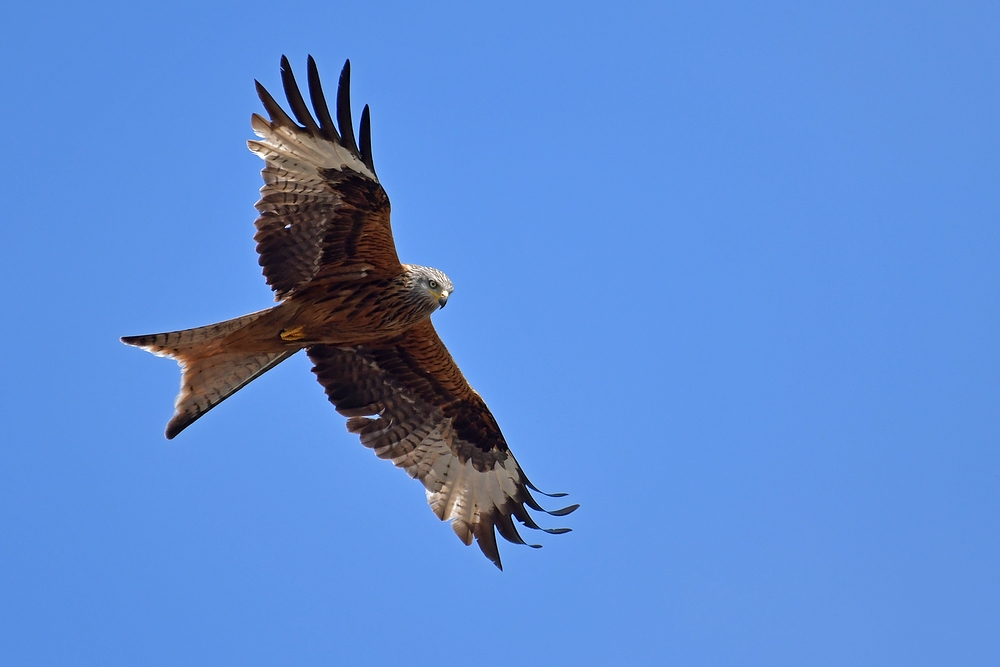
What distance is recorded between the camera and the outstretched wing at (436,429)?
421 inches

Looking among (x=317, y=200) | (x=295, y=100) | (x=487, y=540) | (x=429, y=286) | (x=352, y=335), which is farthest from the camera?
(x=487, y=540)

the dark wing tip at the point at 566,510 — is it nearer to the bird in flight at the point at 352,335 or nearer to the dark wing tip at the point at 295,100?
the bird in flight at the point at 352,335

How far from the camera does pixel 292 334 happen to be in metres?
9.77

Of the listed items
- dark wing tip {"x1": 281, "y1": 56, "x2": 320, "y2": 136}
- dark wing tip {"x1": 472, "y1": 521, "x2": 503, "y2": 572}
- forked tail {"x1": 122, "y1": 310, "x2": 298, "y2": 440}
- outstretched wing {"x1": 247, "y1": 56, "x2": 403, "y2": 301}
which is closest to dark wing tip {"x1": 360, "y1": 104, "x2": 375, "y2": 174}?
outstretched wing {"x1": 247, "y1": 56, "x2": 403, "y2": 301}

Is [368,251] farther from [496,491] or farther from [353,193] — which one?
[496,491]

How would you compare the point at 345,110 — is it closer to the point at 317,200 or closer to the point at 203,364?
the point at 317,200

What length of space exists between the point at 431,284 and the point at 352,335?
962 mm

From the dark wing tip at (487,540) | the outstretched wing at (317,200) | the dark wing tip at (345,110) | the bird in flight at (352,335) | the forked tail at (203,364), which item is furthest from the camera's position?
the dark wing tip at (487,540)

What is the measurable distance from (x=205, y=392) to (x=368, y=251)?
1.93 meters

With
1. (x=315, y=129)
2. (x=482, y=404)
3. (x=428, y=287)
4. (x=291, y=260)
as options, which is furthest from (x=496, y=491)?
(x=315, y=129)

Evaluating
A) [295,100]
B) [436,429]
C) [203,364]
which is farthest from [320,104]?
[436,429]

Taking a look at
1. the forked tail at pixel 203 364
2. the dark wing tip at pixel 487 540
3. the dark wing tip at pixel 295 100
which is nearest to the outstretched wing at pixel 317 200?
the dark wing tip at pixel 295 100

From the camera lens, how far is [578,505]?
10.1 m

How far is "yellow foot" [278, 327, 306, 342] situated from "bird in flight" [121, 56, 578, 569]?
0.01m
